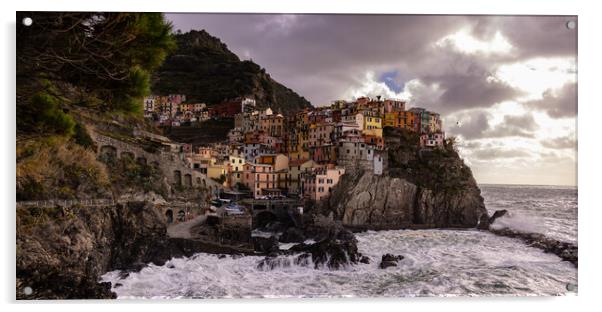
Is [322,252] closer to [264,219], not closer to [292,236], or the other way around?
[292,236]

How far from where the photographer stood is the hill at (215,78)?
700cm

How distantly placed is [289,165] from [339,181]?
3.17ft

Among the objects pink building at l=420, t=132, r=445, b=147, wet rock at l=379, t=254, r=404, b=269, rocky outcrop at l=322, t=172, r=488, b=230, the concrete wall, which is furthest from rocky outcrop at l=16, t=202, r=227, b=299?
pink building at l=420, t=132, r=445, b=147

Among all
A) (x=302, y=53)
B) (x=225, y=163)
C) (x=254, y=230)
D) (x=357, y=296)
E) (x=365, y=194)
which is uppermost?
(x=302, y=53)

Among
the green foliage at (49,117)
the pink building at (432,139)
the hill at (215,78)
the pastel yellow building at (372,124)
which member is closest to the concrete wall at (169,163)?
the hill at (215,78)

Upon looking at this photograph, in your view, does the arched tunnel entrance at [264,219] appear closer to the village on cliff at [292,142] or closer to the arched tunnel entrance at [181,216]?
the village on cliff at [292,142]

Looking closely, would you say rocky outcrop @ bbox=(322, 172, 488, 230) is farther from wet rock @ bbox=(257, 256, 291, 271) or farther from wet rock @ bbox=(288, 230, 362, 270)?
wet rock @ bbox=(257, 256, 291, 271)

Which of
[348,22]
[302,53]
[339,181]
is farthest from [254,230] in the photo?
[348,22]

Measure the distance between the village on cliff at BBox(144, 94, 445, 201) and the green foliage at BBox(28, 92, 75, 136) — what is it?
2.37 meters

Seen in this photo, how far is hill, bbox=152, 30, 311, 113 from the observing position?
23.0ft

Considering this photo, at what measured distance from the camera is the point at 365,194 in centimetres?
868

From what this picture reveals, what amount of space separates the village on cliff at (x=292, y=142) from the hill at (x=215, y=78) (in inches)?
7.0

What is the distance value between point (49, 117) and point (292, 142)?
4.05 metres
